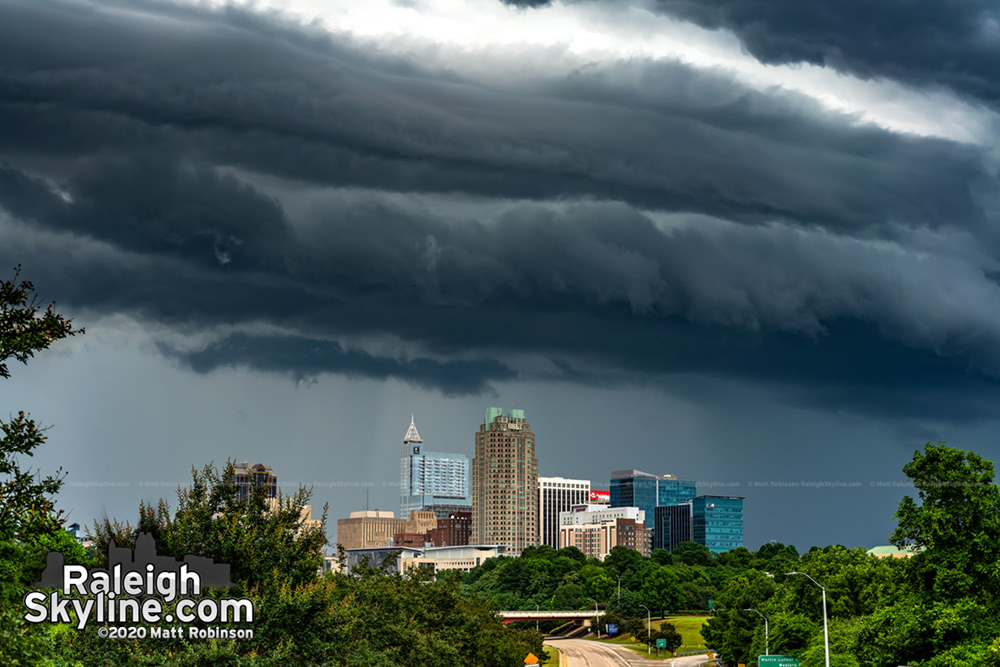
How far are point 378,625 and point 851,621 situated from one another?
44.5 meters

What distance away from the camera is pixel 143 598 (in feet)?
118

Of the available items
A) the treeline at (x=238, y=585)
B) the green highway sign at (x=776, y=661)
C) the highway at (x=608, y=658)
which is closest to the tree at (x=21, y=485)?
the treeline at (x=238, y=585)

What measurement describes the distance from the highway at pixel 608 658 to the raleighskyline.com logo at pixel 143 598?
116 m

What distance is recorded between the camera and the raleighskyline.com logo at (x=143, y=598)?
3509 centimetres

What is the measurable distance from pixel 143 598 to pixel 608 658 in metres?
137

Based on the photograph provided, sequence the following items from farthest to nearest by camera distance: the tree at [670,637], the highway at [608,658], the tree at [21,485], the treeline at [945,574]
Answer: the tree at [670,637]
the highway at [608,658]
the treeline at [945,574]
the tree at [21,485]

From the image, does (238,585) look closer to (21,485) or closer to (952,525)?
(21,485)

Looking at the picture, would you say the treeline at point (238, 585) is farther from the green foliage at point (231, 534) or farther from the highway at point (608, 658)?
the highway at point (608, 658)

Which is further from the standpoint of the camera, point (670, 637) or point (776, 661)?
point (670, 637)

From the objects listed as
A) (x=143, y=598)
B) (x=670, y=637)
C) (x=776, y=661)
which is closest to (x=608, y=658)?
(x=670, y=637)

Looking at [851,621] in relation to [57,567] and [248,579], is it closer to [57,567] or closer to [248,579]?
[248,579]

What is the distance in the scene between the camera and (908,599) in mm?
59281

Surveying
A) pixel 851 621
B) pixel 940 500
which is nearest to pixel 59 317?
pixel 940 500

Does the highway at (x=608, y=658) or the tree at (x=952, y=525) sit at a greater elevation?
the tree at (x=952, y=525)
